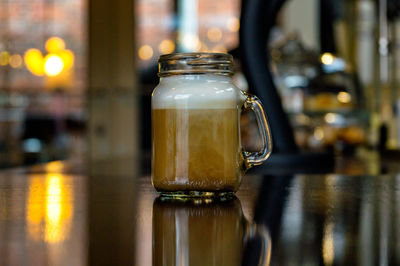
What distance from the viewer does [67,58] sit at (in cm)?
512

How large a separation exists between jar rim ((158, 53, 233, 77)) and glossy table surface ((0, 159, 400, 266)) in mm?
114

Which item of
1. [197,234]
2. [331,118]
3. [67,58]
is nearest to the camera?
[197,234]

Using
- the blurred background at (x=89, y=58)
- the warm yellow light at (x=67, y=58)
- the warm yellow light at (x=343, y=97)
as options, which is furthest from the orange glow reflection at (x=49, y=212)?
the warm yellow light at (x=67, y=58)

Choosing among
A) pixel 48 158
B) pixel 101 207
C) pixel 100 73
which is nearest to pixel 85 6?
pixel 100 73

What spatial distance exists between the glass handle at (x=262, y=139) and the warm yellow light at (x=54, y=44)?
4.89 m

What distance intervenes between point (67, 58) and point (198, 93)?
4.85m

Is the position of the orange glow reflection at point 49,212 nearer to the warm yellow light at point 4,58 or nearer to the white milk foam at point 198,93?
the white milk foam at point 198,93

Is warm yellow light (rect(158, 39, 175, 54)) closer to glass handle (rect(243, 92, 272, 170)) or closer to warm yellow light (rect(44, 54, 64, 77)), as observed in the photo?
warm yellow light (rect(44, 54, 64, 77))

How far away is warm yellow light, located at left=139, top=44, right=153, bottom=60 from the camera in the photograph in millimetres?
4918

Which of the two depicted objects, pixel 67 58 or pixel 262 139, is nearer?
pixel 262 139

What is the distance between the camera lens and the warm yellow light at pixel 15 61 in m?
5.16

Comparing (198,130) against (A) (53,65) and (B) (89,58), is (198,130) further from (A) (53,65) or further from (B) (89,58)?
(A) (53,65)

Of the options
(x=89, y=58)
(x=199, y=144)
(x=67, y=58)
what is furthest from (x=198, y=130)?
(x=67, y=58)

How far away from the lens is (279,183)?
0.64m
